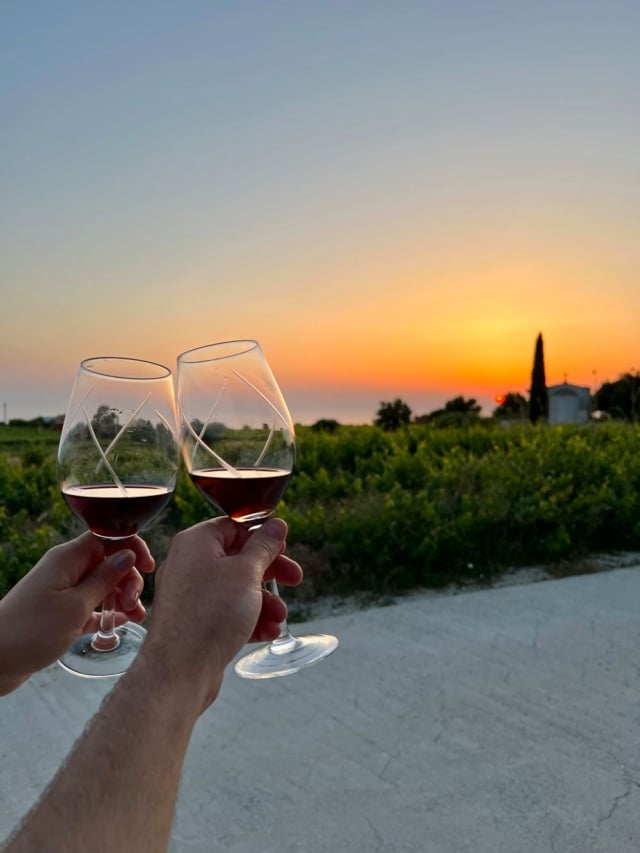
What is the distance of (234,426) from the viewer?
1.66 m

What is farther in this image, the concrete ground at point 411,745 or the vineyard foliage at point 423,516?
the vineyard foliage at point 423,516

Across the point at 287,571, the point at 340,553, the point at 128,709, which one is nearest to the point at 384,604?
the point at 340,553

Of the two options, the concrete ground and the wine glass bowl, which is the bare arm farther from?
the concrete ground

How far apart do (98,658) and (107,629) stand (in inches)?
6.1

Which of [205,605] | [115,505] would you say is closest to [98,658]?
[115,505]

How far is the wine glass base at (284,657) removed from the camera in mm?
2008

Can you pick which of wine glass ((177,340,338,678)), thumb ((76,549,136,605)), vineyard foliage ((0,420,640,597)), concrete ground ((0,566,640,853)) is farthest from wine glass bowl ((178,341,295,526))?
vineyard foliage ((0,420,640,597))

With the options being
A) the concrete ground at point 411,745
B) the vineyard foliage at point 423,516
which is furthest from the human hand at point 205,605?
the vineyard foliage at point 423,516

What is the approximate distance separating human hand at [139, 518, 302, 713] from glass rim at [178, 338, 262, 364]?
365mm

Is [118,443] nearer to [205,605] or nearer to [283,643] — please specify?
[205,605]

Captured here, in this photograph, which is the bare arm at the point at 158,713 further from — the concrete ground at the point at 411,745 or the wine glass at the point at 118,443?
the concrete ground at the point at 411,745

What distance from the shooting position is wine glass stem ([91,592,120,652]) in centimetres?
186

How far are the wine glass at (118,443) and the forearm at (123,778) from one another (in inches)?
22.6

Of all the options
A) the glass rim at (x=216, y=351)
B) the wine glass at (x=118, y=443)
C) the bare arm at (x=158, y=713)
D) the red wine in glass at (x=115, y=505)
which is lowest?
the bare arm at (x=158, y=713)
